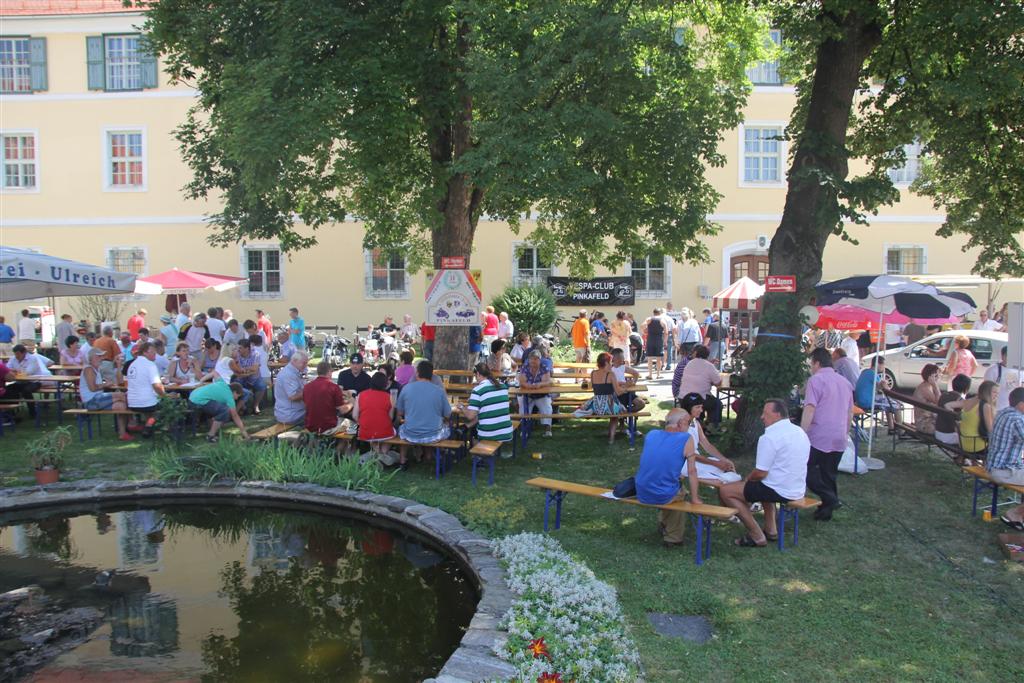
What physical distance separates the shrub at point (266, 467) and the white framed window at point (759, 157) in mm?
19049

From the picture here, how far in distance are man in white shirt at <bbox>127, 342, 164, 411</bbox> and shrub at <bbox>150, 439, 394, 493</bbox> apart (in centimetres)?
211

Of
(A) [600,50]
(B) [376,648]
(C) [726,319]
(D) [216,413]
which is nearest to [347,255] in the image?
(C) [726,319]

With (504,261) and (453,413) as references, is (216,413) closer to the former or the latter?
(453,413)

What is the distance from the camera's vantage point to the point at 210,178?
12906 mm

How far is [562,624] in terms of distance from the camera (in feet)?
16.2

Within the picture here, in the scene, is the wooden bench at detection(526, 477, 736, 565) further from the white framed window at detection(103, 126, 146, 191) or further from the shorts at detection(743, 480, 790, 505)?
the white framed window at detection(103, 126, 146, 191)

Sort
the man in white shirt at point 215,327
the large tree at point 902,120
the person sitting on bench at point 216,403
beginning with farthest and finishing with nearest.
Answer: the man in white shirt at point 215,327 < the person sitting on bench at point 216,403 < the large tree at point 902,120

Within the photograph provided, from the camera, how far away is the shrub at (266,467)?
8.59 m

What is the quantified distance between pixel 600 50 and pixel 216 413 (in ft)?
22.4

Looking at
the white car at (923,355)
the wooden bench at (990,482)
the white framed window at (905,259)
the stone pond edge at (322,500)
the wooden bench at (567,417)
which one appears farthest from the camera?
the white framed window at (905,259)

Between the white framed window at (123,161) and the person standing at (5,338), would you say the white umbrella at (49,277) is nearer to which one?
the person standing at (5,338)

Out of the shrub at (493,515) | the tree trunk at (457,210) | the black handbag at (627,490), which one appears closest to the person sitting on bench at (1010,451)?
the black handbag at (627,490)

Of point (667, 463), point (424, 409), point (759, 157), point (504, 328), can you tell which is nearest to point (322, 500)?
point (424, 409)

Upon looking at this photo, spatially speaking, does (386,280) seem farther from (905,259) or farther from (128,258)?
(905,259)
